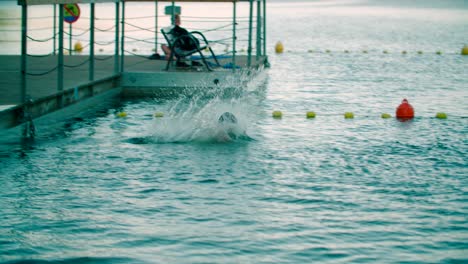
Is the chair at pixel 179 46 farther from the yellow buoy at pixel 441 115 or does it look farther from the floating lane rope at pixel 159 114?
the yellow buoy at pixel 441 115

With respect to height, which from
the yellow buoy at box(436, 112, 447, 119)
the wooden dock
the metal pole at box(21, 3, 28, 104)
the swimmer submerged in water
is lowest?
the swimmer submerged in water

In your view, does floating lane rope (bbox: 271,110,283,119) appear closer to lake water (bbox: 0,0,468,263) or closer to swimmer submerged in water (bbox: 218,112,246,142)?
lake water (bbox: 0,0,468,263)

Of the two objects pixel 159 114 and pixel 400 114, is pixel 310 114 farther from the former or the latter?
pixel 159 114

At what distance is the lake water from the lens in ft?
24.1

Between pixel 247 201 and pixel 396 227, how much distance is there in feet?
5.21

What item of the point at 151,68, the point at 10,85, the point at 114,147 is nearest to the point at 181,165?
the point at 114,147

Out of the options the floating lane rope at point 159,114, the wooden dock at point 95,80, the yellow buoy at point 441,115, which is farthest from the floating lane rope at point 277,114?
the wooden dock at point 95,80

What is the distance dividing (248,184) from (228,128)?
10.1 ft

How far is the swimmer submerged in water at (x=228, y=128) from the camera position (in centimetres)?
1250

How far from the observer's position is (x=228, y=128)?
41.7 feet

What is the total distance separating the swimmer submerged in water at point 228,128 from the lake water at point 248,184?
0.10 metres

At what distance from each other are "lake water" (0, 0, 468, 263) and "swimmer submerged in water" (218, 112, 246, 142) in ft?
0.31

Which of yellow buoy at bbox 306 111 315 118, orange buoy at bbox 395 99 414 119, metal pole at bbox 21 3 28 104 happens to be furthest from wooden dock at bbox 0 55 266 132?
orange buoy at bbox 395 99 414 119

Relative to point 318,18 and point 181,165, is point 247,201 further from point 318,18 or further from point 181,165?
point 318,18
